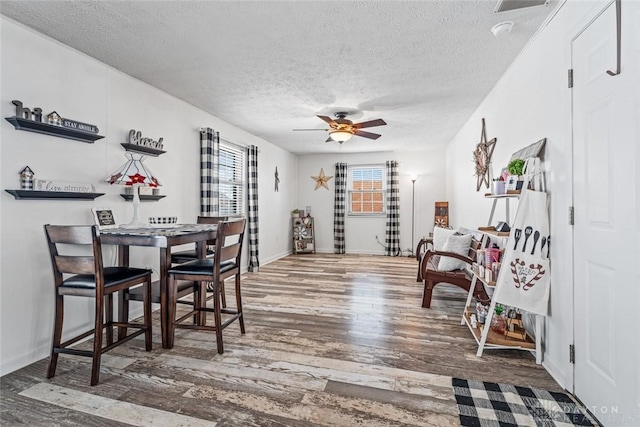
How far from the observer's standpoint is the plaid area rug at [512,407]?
4.91ft

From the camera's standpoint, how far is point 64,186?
7.55ft

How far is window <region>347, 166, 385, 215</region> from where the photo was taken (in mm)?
7074

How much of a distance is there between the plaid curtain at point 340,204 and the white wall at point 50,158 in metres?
4.26

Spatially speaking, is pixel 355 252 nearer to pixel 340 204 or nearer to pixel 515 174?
pixel 340 204

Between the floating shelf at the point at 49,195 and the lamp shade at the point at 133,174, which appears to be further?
the lamp shade at the point at 133,174

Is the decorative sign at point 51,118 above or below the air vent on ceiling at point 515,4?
A: below

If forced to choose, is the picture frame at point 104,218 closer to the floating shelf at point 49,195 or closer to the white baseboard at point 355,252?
the floating shelf at point 49,195

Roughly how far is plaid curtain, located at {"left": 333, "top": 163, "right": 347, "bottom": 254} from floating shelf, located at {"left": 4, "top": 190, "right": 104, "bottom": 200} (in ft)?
16.8

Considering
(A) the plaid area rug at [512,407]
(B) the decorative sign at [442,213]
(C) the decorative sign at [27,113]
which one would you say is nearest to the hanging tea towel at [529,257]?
(A) the plaid area rug at [512,407]

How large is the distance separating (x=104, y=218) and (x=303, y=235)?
15.4 ft

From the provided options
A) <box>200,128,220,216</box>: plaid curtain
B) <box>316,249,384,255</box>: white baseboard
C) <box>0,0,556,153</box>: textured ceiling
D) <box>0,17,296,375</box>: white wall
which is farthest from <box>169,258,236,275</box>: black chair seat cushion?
<box>316,249,384,255</box>: white baseboard

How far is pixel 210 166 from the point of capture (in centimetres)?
396

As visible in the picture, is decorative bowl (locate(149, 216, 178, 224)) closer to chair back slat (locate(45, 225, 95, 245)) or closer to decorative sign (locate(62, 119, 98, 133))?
decorative sign (locate(62, 119, 98, 133))

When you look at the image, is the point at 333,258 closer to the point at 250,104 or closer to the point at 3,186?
the point at 250,104
